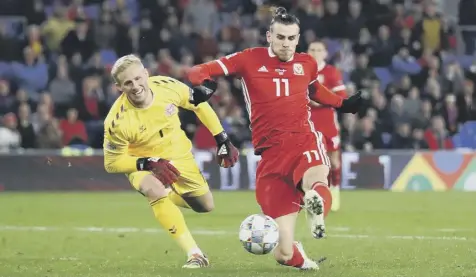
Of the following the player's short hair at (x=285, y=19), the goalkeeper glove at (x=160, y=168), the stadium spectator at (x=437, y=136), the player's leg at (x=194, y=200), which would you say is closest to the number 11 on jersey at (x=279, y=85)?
the player's short hair at (x=285, y=19)

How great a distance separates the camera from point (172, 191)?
34.7ft

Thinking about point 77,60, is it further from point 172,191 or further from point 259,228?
point 259,228

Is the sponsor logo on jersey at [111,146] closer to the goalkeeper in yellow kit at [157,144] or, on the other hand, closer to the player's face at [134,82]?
the goalkeeper in yellow kit at [157,144]

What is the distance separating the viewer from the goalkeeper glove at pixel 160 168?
9.46 meters

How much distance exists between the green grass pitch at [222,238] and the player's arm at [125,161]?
78 cm

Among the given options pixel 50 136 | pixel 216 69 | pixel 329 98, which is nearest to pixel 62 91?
pixel 50 136

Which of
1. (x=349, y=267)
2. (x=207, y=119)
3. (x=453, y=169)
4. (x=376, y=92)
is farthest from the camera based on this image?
(x=376, y=92)

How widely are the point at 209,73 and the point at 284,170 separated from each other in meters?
0.96

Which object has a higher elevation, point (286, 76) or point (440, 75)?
point (286, 76)

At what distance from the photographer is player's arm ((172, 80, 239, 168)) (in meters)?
9.48

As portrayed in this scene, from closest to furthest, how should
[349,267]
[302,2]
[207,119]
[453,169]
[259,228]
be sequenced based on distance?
[259,228] → [349,267] → [207,119] → [453,169] → [302,2]

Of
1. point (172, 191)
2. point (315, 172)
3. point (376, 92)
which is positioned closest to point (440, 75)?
point (376, 92)

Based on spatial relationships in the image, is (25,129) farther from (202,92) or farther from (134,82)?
(202,92)

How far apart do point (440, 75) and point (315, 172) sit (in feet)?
45.8
